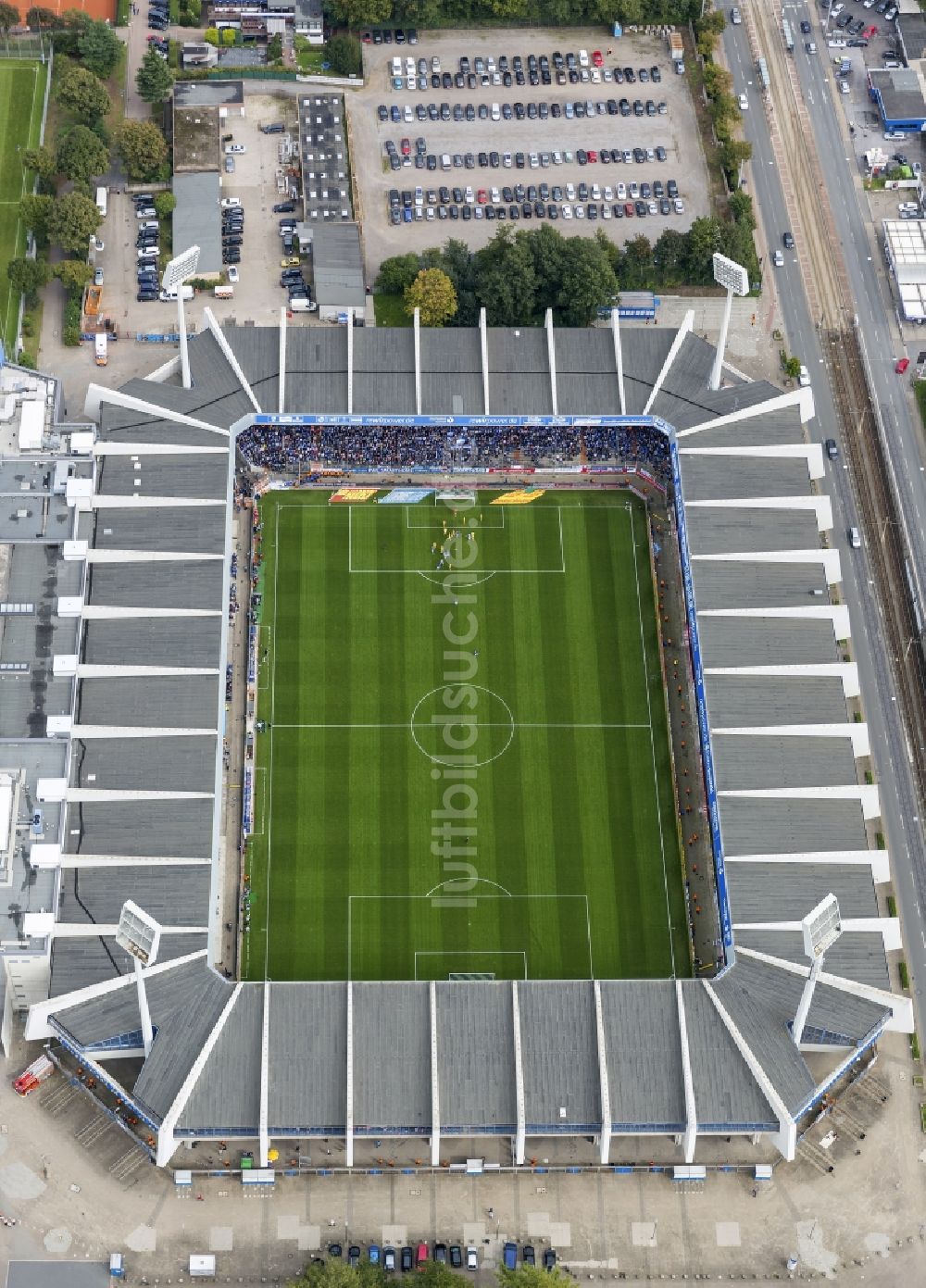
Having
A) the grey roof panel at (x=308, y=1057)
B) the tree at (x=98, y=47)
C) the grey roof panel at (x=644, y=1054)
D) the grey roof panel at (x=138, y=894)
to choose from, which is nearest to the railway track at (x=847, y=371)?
the grey roof panel at (x=644, y=1054)

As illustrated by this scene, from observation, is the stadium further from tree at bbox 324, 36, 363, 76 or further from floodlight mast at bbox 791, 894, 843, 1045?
tree at bbox 324, 36, 363, 76

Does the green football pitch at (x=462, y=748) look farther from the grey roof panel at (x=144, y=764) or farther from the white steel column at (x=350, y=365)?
the white steel column at (x=350, y=365)

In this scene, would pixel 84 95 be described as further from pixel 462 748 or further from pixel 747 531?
pixel 747 531

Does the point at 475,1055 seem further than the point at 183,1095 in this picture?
Yes

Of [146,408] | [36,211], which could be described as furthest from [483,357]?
[36,211]

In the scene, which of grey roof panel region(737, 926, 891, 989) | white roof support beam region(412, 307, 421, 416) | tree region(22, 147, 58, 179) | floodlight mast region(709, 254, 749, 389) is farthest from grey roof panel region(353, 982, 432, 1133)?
tree region(22, 147, 58, 179)

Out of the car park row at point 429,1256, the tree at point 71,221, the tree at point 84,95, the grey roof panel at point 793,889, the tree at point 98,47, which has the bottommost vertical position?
the car park row at point 429,1256

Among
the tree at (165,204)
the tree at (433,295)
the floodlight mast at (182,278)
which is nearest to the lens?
the floodlight mast at (182,278)
